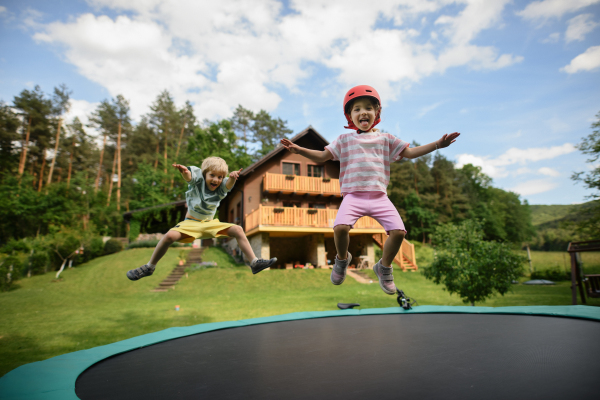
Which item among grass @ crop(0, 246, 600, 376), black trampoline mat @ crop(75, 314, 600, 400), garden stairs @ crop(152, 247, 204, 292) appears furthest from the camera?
garden stairs @ crop(152, 247, 204, 292)

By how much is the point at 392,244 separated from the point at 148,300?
833 cm

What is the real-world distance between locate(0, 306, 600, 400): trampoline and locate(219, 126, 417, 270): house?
7.67m

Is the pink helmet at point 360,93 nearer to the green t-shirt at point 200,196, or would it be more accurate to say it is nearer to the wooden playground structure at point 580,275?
the green t-shirt at point 200,196

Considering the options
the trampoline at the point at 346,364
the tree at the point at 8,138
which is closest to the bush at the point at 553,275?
the trampoline at the point at 346,364

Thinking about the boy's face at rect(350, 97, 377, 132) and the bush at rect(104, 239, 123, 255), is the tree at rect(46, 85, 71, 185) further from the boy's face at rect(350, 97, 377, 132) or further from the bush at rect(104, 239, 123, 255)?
the boy's face at rect(350, 97, 377, 132)

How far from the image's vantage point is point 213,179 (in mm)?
2484

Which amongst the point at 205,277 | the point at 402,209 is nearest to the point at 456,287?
the point at 205,277

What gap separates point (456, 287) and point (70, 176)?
27592 mm

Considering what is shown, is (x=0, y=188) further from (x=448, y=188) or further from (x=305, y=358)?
(x=448, y=188)

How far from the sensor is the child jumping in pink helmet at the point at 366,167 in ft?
6.59

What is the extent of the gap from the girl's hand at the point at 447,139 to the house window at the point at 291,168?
36.6 feet

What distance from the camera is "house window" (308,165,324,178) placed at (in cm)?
1311

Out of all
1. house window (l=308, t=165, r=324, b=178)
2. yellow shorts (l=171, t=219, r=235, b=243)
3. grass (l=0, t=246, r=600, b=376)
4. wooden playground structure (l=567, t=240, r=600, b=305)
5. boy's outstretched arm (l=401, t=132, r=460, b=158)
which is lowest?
grass (l=0, t=246, r=600, b=376)

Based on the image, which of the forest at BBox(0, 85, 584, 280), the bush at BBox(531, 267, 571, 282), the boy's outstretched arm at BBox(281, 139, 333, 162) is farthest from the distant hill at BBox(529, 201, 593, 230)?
the boy's outstretched arm at BBox(281, 139, 333, 162)
